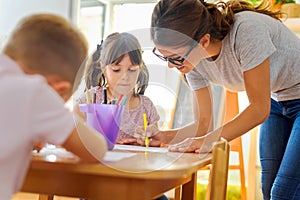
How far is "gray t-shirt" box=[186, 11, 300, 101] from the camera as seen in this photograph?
1280 mm

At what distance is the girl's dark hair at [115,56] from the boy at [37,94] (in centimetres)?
79

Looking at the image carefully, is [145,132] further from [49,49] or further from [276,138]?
[49,49]

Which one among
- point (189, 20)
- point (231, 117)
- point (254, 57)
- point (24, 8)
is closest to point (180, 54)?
point (189, 20)

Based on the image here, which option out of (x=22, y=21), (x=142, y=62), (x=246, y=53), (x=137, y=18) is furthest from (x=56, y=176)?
(x=137, y=18)

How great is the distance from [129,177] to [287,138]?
96 cm

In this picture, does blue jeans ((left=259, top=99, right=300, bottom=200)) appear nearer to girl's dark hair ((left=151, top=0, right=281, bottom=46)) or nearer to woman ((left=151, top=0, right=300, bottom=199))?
woman ((left=151, top=0, right=300, bottom=199))

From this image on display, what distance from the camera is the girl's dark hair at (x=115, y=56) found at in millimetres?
1601

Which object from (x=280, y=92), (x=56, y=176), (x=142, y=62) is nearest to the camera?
(x=56, y=176)

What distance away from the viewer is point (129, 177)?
2.29 ft

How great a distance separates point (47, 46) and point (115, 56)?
886 millimetres

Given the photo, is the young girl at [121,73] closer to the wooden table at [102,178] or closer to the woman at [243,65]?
the woman at [243,65]

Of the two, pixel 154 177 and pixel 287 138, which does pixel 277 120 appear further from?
pixel 154 177

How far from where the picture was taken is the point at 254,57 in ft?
4.13

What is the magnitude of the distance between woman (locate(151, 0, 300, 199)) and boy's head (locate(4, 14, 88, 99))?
1.63 feet
